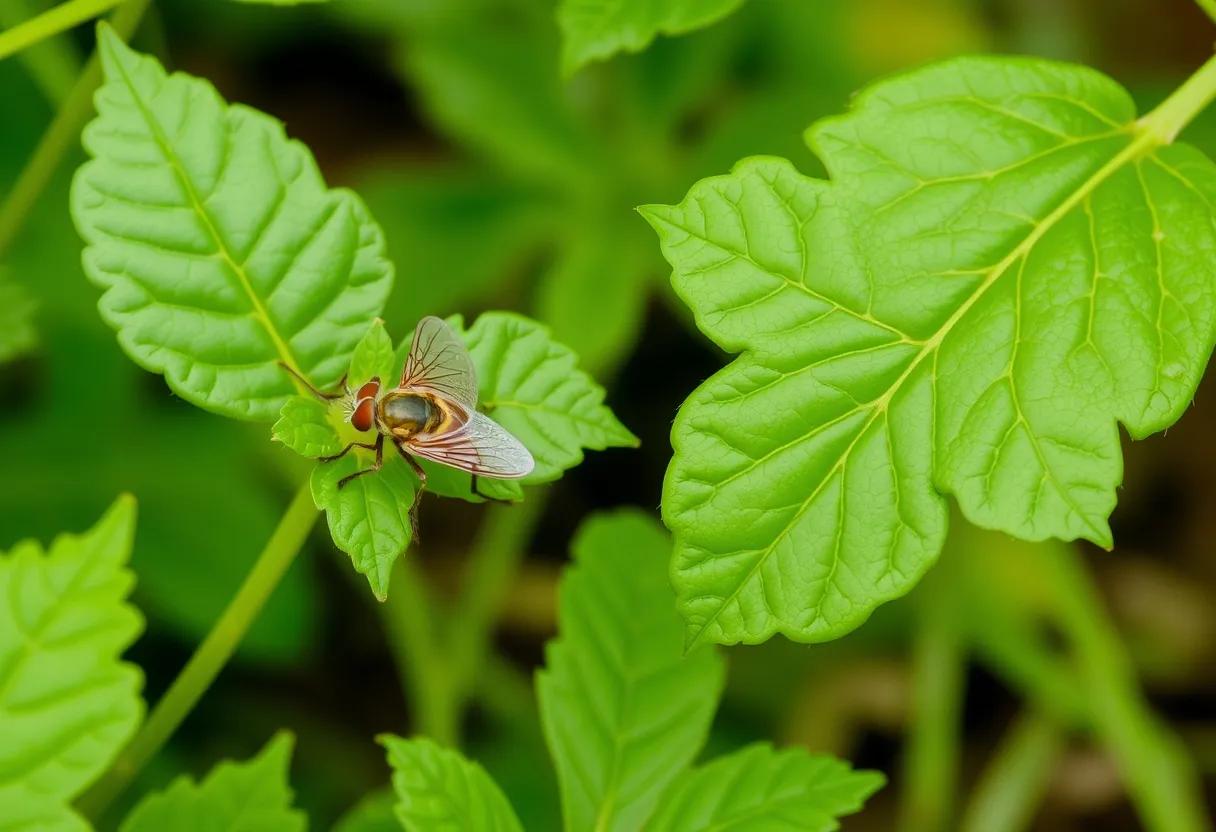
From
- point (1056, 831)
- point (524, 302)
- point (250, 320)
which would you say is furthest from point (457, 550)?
point (250, 320)

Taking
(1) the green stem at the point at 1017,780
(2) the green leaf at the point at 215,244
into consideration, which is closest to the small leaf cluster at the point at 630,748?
(2) the green leaf at the point at 215,244

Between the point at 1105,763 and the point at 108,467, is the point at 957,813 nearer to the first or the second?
the point at 1105,763

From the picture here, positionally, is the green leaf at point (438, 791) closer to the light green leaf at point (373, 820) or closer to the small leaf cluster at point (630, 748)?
the small leaf cluster at point (630, 748)

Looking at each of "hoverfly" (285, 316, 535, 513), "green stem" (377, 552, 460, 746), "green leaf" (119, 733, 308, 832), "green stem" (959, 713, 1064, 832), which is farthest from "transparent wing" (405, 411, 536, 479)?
"green stem" (959, 713, 1064, 832)

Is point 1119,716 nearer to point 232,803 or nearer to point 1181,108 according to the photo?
point 1181,108

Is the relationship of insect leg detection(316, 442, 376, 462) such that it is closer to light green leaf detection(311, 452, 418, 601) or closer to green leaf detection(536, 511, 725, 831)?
light green leaf detection(311, 452, 418, 601)

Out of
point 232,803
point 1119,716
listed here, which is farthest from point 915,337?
point 1119,716

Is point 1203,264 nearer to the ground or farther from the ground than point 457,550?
farther from the ground
